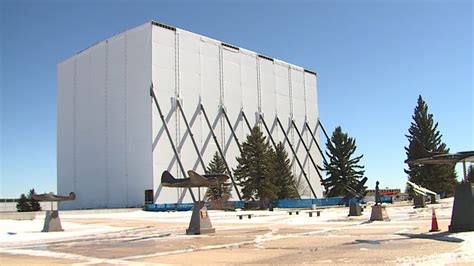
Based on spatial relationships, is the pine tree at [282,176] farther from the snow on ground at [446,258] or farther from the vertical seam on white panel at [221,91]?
the snow on ground at [446,258]

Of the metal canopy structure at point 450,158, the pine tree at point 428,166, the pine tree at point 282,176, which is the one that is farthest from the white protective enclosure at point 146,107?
the metal canopy structure at point 450,158

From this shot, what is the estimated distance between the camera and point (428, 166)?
216 feet

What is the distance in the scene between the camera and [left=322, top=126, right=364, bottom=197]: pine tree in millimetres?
77812

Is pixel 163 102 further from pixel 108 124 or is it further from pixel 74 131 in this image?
pixel 74 131

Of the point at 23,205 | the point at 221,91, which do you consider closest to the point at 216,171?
the point at 221,91

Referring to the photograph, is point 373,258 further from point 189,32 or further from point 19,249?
point 189,32

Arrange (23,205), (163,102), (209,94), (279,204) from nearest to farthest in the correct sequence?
1. (279,204)
2. (163,102)
3. (23,205)
4. (209,94)

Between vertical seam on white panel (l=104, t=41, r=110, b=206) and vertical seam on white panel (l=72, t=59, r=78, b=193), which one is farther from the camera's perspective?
vertical seam on white panel (l=72, t=59, r=78, b=193)

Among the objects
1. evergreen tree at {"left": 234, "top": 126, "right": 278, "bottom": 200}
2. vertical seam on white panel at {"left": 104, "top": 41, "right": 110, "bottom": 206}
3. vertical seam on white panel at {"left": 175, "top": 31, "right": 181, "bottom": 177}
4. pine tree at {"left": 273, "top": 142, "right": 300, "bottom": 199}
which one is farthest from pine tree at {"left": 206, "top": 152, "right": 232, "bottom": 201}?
vertical seam on white panel at {"left": 104, "top": 41, "right": 110, "bottom": 206}

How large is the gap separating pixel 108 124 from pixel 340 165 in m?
36.6

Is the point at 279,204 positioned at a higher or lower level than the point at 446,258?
lower

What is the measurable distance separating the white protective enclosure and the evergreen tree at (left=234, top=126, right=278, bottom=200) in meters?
7.71

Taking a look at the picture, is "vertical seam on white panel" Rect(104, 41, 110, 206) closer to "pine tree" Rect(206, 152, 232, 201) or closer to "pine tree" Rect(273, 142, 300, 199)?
"pine tree" Rect(206, 152, 232, 201)

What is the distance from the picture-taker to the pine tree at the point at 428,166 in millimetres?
65188
